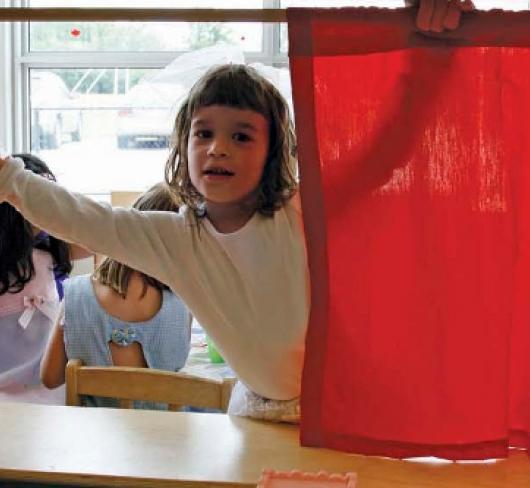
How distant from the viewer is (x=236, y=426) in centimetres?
128

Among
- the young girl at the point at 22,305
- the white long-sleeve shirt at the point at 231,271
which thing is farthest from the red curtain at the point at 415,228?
the young girl at the point at 22,305

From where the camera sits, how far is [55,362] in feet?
6.81

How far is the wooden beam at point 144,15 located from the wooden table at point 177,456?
0.56m

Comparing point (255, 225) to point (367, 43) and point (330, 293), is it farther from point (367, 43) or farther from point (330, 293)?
point (367, 43)

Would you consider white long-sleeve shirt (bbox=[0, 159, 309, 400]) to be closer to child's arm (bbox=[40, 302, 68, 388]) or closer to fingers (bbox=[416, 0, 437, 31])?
fingers (bbox=[416, 0, 437, 31])

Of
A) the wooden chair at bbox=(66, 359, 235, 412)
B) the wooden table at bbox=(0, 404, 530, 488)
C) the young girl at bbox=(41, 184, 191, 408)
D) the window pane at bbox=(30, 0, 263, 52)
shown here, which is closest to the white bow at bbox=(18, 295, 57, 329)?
the young girl at bbox=(41, 184, 191, 408)

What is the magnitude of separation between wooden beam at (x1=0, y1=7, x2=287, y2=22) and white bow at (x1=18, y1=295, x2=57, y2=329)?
1.16 meters

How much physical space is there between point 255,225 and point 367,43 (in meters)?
0.33

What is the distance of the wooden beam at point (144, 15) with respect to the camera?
1117 mm

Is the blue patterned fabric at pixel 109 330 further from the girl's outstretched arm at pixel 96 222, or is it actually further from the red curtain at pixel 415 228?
the red curtain at pixel 415 228

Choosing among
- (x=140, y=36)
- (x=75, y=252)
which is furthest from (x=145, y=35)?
(x=75, y=252)

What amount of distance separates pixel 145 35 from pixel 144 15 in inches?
117

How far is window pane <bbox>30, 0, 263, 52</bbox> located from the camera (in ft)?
13.0

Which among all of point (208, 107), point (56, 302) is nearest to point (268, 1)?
point (56, 302)
